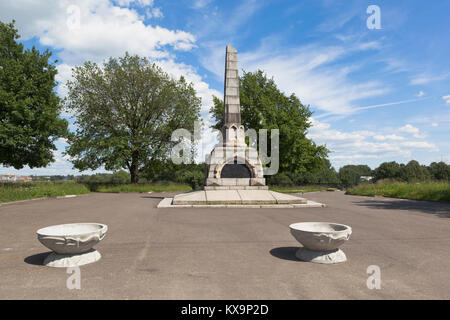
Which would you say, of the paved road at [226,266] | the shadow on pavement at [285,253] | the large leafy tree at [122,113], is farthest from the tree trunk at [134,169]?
the shadow on pavement at [285,253]

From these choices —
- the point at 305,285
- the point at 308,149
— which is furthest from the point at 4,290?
the point at 308,149

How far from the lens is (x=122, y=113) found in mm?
31484

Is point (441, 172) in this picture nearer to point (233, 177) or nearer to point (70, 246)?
point (233, 177)

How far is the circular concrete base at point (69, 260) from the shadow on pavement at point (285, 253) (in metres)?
3.54

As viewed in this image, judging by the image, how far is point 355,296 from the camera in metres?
4.07

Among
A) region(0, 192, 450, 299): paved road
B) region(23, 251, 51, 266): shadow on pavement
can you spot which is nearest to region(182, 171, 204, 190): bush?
region(0, 192, 450, 299): paved road

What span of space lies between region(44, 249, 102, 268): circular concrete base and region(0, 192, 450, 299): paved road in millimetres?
180

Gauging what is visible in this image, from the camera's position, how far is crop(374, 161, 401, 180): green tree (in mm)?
73688

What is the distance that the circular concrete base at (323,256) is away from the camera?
5.64 meters

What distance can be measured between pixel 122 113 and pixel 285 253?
28625 mm

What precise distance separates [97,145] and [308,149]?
23.6 m

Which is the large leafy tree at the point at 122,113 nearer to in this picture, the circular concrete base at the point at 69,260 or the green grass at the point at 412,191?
the green grass at the point at 412,191
